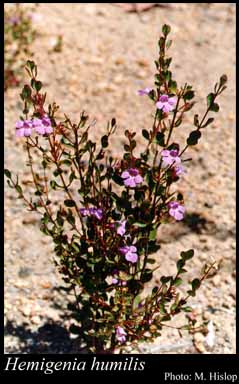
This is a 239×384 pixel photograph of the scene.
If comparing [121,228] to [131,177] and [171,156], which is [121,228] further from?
[171,156]

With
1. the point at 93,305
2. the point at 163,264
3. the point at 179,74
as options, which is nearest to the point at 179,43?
the point at 179,74

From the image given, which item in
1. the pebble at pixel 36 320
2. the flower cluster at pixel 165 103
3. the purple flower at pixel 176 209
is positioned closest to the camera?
the flower cluster at pixel 165 103

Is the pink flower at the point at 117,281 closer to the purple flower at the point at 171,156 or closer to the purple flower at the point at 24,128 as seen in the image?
the purple flower at the point at 171,156

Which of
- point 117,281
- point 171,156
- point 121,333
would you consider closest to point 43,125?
point 171,156

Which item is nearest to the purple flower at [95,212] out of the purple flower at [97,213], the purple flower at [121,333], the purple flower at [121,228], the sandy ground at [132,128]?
the purple flower at [97,213]

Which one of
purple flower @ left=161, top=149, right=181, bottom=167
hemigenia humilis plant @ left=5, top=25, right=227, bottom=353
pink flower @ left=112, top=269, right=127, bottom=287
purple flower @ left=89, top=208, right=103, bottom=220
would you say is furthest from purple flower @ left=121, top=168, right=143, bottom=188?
pink flower @ left=112, top=269, right=127, bottom=287

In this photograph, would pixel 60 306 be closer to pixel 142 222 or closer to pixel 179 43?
pixel 142 222
